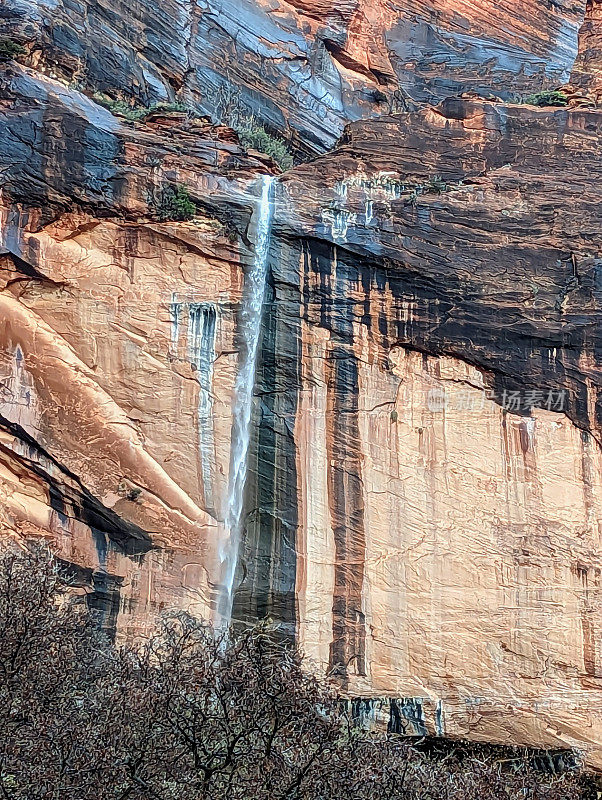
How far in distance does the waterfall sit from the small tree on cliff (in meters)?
3.75

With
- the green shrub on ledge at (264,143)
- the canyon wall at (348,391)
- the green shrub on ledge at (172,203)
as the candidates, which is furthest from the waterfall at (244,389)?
the green shrub on ledge at (264,143)

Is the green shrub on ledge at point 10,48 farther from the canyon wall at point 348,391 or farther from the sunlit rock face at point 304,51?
the canyon wall at point 348,391

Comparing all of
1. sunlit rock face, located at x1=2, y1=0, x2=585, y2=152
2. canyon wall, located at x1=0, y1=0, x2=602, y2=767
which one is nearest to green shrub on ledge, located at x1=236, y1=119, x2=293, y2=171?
sunlit rock face, located at x1=2, y1=0, x2=585, y2=152

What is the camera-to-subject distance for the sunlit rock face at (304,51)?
2041 cm

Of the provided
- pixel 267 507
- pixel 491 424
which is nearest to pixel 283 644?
pixel 267 507

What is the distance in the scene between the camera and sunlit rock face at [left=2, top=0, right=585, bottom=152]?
20.4m

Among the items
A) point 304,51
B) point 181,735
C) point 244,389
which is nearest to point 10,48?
point 304,51

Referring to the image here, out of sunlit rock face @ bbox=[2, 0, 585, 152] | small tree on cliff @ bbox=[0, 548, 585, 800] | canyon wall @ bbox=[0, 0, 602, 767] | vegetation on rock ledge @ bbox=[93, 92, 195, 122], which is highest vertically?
sunlit rock face @ bbox=[2, 0, 585, 152]

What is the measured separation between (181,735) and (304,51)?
18.7 m

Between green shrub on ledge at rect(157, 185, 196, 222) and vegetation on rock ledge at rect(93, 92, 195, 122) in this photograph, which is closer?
green shrub on ledge at rect(157, 185, 196, 222)

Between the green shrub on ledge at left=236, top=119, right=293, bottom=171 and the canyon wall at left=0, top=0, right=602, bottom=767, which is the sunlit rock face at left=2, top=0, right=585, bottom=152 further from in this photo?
the canyon wall at left=0, top=0, right=602, bottom=767

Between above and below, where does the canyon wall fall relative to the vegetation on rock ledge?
below

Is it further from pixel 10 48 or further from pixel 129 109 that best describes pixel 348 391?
pixel 10 48

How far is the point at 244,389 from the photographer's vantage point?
15312 mm
